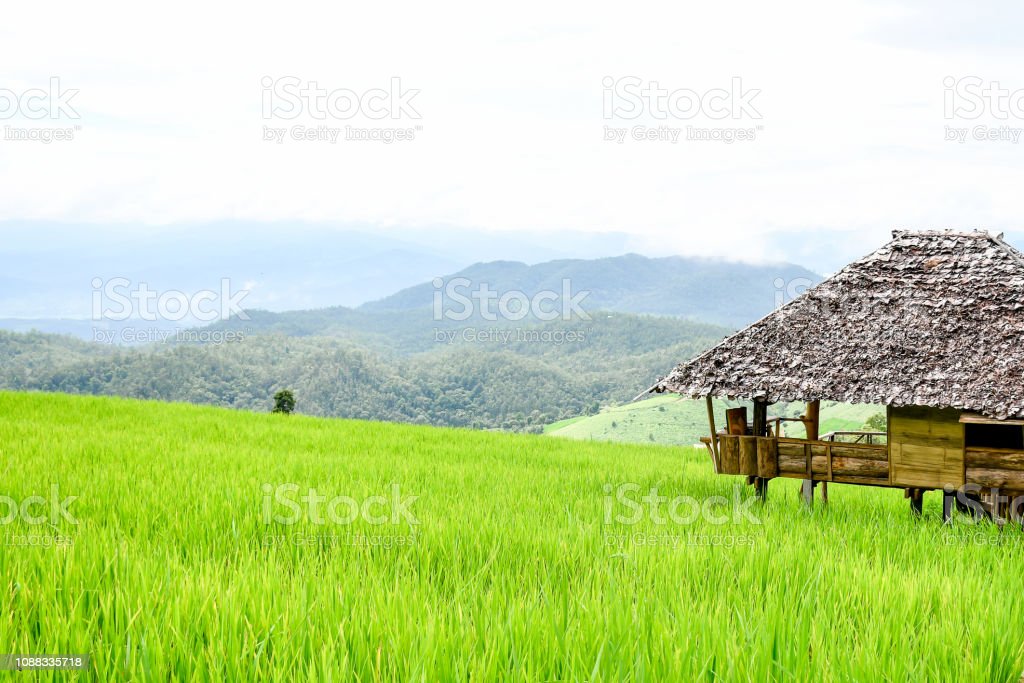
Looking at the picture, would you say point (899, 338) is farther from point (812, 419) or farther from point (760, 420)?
point (760, 420)

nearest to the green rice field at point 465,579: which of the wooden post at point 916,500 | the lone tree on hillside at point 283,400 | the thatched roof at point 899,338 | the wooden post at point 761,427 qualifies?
the wooden post at point 916,500

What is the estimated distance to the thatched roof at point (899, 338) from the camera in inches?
412

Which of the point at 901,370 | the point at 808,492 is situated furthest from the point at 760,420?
the point at 901,370

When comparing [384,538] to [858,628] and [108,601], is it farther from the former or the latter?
[858,628]

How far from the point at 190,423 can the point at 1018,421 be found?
16.0 m

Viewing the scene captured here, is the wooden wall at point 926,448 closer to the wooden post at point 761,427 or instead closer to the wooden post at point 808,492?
the wooden post at point 808,492

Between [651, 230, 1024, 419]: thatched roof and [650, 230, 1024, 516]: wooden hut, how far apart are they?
0.6 inches

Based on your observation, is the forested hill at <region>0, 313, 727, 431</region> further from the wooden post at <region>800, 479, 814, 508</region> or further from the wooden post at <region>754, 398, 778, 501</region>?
the wooden post at <region>800, 479, 814, 508</region>

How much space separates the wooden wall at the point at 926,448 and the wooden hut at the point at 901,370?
0.04ft

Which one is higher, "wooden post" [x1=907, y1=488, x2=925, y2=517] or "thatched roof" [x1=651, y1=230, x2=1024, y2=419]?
"thatched roof" [x1=651, y1=230, x2=1024, y2=419]

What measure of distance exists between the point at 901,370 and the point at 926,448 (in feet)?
3.51

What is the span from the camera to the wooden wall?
10.5 meters

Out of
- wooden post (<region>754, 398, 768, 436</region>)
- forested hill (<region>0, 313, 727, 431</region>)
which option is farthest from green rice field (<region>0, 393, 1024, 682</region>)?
forested hill (<region>0, 313, 727, 431</region>)

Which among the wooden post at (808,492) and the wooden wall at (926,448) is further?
the wooden post at (808,492)
